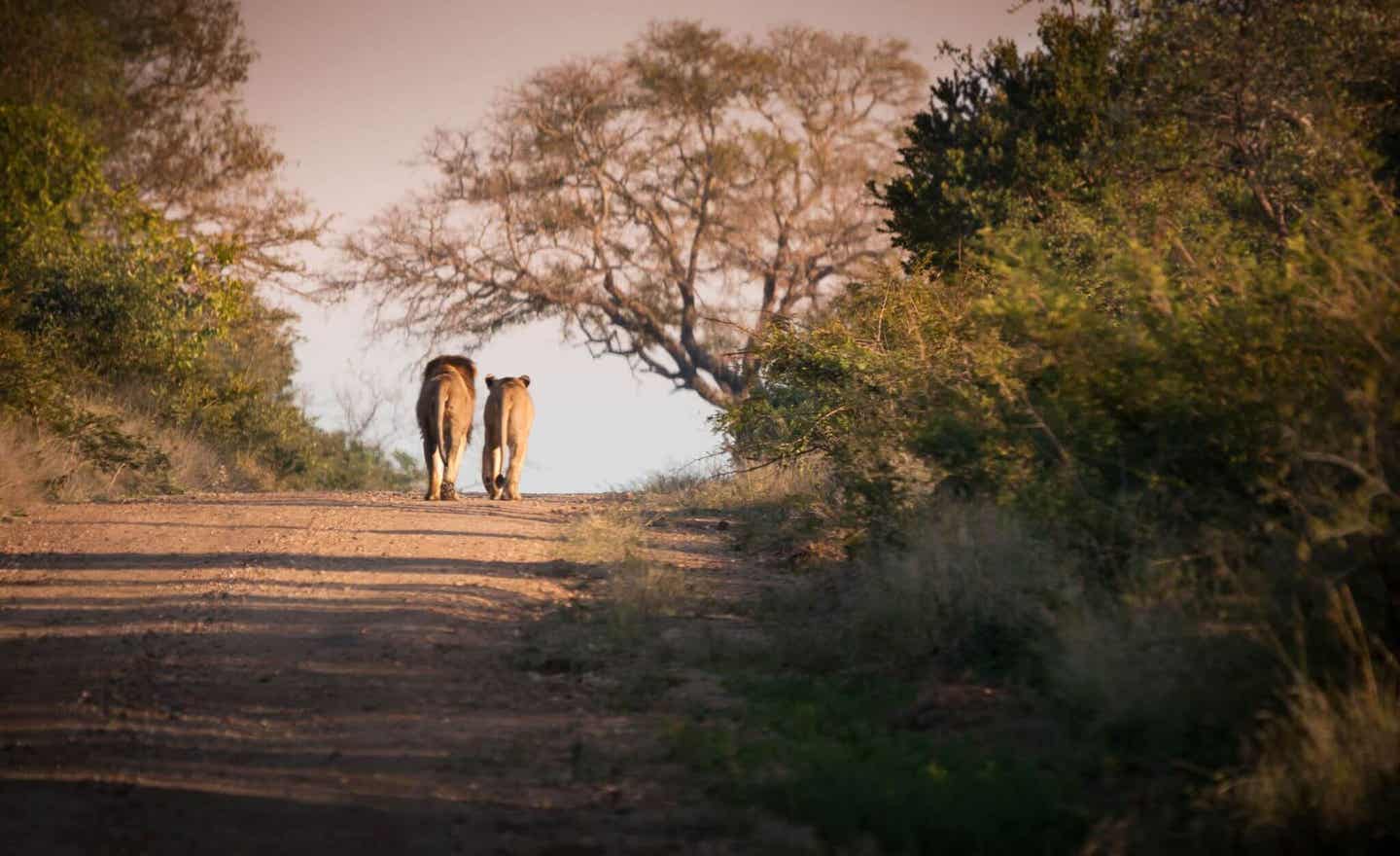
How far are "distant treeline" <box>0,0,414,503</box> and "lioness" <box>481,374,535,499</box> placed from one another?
4.40 meters

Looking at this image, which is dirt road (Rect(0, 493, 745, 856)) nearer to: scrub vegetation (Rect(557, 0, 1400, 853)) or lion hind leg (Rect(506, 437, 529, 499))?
scrub vegetation (Rect(557, 0, 1400, 853))

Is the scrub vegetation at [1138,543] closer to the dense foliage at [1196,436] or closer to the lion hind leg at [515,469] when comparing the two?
the dense foliage at [1196,436]

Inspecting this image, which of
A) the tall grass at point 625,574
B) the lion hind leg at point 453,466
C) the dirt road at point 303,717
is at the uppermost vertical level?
the lion hind leg at point 453,466

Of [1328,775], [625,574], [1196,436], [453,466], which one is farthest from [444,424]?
[1328,775]

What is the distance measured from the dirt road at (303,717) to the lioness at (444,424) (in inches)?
210

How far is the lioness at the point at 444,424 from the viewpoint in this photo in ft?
54.7

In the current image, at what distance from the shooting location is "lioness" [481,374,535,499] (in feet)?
57.2

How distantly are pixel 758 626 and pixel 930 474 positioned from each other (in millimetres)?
2124

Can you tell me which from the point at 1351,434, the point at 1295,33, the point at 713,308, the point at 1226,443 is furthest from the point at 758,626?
the point at 713,308

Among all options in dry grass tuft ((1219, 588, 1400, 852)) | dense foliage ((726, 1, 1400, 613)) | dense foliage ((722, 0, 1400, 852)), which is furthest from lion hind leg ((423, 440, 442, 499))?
dry grass tuft ((1219, 588, 1400, 852))

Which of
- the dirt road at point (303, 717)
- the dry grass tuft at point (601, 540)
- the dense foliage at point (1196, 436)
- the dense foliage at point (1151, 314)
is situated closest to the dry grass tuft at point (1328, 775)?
the dense foliage at point (1196, 436)

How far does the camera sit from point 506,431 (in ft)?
57.3

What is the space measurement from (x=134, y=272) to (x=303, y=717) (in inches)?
618

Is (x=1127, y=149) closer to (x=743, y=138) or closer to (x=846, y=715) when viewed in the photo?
(x=846, y=715)
